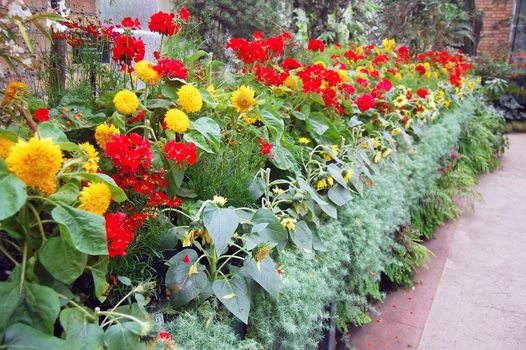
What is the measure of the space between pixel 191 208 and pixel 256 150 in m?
0.55

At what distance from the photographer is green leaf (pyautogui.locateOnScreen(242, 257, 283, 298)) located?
1424 millimetres

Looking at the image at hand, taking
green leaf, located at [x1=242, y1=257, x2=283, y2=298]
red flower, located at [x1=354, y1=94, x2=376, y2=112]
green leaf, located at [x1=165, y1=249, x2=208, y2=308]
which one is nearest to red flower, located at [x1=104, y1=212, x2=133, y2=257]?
green leaf, located at [x1=165, y1=249, x2=208, y2=308]

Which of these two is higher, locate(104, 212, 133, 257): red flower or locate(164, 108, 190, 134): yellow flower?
locate(164, 108, 190, 134): yellow flower

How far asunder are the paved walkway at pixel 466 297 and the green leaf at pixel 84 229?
2.05 metres

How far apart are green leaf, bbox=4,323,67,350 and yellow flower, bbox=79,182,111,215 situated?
26cm

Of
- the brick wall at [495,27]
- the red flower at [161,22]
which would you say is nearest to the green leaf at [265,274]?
the red flower at [161,22]

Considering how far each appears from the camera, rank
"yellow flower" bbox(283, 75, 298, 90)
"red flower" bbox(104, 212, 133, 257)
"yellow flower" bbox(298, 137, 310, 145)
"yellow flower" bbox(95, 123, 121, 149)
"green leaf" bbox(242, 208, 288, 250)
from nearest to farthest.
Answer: "red flower" bbox(104, 212, 133, 257), "yellow flower" bbox(95, 123, 121, 149), "green leaf" bbox(242, 208, 288, 250), "yellow flower" bbox(298, 137, 310, 145), "yellow flower" bbox(283, 75, 298, 90)

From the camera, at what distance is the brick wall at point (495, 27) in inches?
434

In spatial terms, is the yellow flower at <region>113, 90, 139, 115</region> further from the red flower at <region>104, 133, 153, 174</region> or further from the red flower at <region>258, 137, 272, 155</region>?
the red flower at <region>258, 137, 272, 155</region>

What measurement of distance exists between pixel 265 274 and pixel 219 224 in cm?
21

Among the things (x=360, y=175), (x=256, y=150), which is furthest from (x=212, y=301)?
(x=360, y=175)

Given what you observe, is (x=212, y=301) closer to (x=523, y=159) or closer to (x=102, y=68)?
(x=102, y=68)

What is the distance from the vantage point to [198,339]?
1.29 meters

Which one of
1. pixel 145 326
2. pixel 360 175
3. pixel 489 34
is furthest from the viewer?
pixel 489 34
